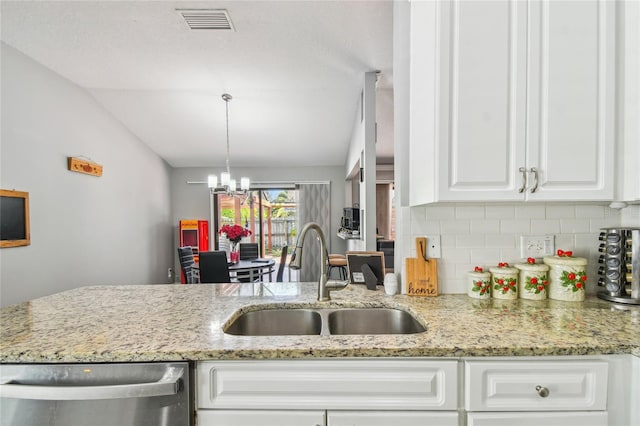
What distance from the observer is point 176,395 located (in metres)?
0.94

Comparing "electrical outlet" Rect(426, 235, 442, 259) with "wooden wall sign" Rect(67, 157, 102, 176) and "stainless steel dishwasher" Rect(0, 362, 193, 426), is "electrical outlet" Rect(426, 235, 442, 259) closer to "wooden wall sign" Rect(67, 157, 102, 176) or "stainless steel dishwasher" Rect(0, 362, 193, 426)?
"stainless steel dishwasher" Rect(0, 362, 193, 426)

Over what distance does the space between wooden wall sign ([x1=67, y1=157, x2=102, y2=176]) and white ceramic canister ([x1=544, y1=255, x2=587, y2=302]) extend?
4565mm

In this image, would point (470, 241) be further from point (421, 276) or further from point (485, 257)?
point (421, 276)

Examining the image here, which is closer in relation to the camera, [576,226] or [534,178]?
[534,178]

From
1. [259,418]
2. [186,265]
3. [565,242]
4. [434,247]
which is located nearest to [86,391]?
[259,418]

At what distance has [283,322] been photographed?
1438mm

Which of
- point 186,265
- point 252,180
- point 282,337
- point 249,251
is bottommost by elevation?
point 186,265

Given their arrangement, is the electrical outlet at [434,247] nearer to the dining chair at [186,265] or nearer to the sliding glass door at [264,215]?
the dining chair at [186,265]

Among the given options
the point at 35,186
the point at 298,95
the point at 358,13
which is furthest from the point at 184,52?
the point at 35,186

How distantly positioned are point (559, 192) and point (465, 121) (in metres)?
0.49

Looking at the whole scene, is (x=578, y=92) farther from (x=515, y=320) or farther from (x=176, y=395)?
(x=176, y=395)

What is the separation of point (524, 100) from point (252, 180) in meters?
5.37

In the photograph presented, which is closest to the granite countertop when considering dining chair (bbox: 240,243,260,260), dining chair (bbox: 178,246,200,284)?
dining chair (bbox: 178,246,200,284)

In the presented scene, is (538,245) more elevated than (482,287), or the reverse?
(538,245)
